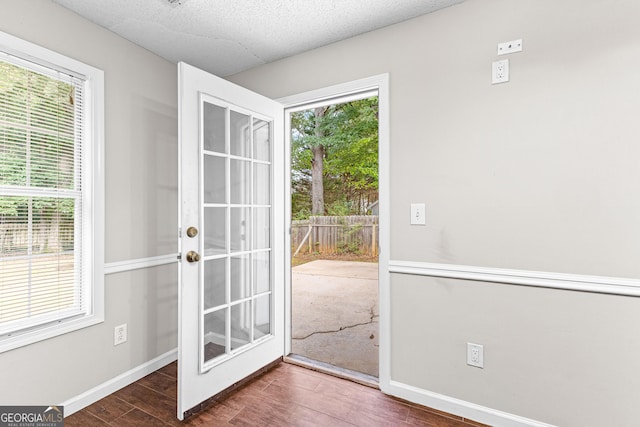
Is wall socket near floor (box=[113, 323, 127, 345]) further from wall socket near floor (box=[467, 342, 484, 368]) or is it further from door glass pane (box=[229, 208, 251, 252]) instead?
wall socket near floor (box=[467, 342, 484, 368])

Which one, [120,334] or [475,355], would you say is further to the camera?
[120,334]

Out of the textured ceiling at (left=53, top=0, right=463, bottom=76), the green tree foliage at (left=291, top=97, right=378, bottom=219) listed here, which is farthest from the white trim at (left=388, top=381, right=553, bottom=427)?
the green tree foliage at (left=291, top=97, right=378, bottom=219)

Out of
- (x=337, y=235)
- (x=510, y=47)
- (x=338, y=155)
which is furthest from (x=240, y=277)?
(x=338, y=155)

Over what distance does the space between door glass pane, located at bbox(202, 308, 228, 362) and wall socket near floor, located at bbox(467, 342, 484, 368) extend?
1.48m

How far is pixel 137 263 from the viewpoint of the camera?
213cm

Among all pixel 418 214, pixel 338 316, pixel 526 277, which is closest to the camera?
pixel 526 277

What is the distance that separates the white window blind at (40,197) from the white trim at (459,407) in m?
2.04

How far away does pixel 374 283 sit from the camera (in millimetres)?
5191

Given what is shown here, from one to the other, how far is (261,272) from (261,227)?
34cm

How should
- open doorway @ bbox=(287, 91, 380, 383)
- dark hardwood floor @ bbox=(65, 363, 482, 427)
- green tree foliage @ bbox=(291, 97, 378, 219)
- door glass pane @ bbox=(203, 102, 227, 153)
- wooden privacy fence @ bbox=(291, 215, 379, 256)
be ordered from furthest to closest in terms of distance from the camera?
wooden privacy fence @ bbox=(291, 215, 379, 256)
green tree foliage @ bbox=(291, 97, 378, 219)
open doorway @ bbox=(287, 91, 380, 383)
door glass pane @ bbox=(203, 102, 227, 153)
dark hardwood floor @ bbox=(65, 363, 482, 427)

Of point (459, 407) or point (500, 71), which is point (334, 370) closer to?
point (459, 407)

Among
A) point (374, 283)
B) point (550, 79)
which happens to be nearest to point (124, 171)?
point (550, 79)

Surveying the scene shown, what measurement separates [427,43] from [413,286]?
1.48 m

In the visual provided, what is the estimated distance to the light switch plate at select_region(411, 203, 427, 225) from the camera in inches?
72.7
